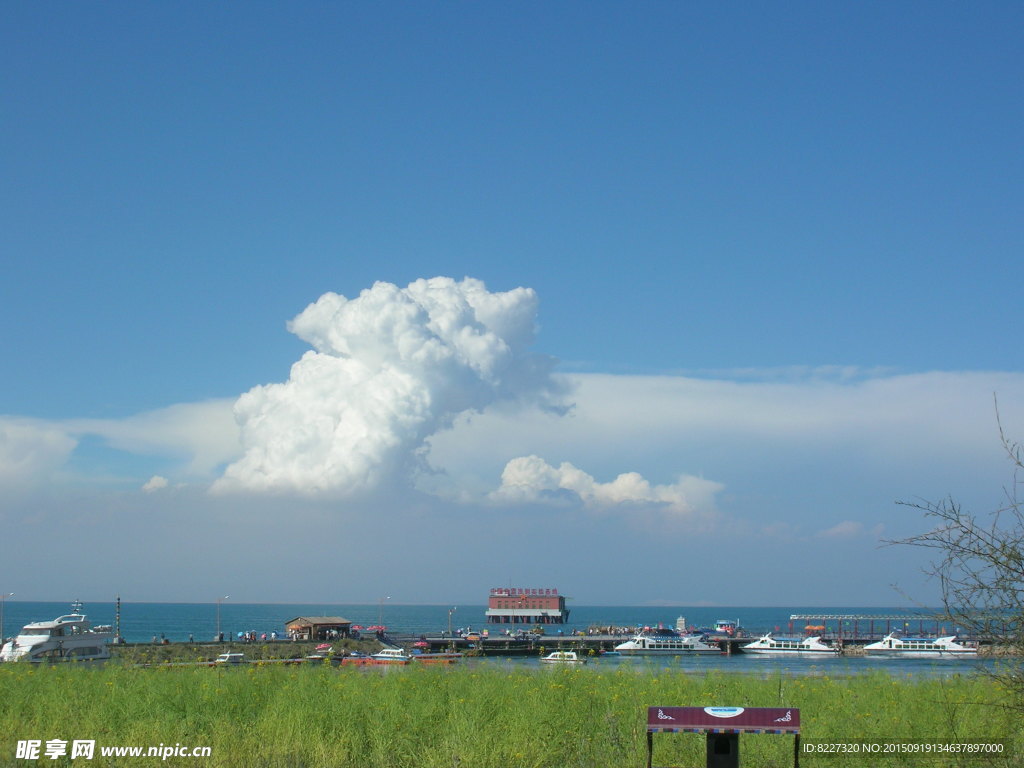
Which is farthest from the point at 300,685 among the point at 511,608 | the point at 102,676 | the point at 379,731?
the point at 511,608

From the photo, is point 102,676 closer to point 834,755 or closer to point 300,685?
point 300,685

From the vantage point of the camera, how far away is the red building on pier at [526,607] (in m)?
179

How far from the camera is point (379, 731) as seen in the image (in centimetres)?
1595

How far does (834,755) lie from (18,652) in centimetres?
4202

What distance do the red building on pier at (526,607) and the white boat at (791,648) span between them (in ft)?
289

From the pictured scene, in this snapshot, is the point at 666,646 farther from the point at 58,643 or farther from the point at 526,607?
the point at 526,607

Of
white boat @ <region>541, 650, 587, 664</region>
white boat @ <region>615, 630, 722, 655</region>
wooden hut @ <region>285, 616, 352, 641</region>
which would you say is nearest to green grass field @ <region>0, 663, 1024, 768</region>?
white boat @ <region>541, 650, 587, 664</region>

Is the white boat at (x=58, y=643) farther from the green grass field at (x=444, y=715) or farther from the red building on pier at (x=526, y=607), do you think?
the red building on pier at (x=526, y=607)
